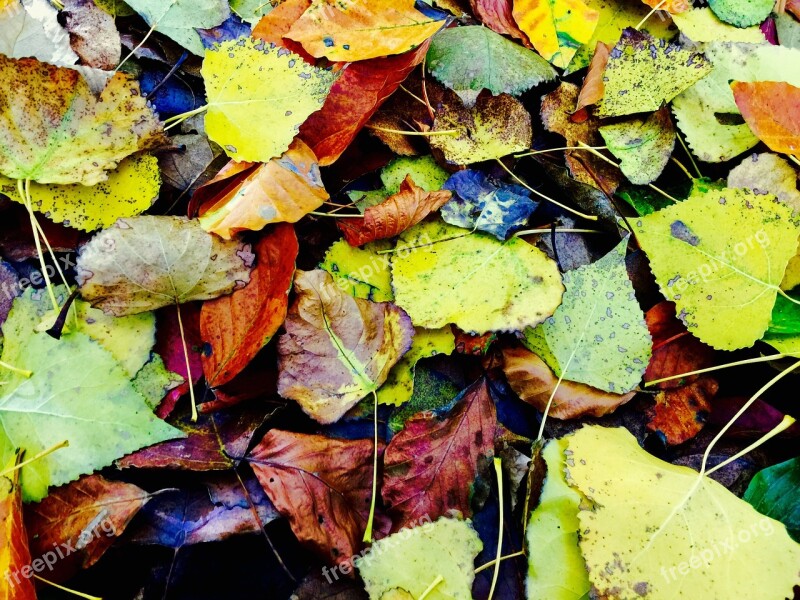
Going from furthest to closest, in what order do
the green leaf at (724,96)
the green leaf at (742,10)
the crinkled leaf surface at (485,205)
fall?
the green leaf at (742,10), the green leaf at (724,96), the crinkled leaf surface at (485,205)

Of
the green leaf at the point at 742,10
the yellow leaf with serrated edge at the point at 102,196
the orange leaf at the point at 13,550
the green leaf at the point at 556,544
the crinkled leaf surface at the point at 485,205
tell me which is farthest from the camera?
the green leaf at the point at 742,10

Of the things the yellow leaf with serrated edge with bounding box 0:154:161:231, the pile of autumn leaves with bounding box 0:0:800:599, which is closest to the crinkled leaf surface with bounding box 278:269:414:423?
the pile of autumn leaves with bounding box 0:0:800:599

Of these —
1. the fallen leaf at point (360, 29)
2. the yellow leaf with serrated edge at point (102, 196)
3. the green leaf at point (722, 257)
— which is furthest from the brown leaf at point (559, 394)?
the yellow leaf with serrated edge at point (102, 196)

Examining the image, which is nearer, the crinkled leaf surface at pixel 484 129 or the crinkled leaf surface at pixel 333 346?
the crinkled leaf surface at pixel 333 346

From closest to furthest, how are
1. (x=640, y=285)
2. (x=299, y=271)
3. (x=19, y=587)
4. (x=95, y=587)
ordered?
(x=19, y=587) < (x=95, y=587) < (x=299, y=271) < (x=640, y=285)

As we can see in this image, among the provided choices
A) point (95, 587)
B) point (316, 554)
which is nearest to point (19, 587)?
point (95, 587)

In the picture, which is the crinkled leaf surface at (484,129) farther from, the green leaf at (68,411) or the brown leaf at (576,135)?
the green leaf at (68,411)

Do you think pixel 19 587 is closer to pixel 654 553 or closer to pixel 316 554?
pixel 316 554
